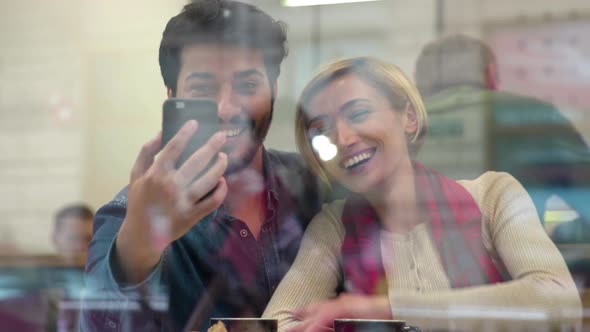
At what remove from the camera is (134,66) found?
5.43 ft

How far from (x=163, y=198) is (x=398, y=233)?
451 millimetres

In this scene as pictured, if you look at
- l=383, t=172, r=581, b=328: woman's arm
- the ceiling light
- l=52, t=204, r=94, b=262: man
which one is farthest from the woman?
l=52, t=204, r=94, b=262: man

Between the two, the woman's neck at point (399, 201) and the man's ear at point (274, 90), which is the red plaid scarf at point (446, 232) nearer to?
the woman's neck at point (399, 201)

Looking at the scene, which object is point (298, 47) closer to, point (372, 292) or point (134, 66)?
point (134, 66)

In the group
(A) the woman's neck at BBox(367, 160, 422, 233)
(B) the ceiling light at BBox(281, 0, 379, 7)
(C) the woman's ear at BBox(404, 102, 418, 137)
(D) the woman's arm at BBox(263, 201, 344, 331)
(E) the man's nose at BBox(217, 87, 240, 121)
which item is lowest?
(D) the woman's arm at BBox(263, 201, 344, 331)

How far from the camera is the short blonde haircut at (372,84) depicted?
1.50 meters

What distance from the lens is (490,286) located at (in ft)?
4.77

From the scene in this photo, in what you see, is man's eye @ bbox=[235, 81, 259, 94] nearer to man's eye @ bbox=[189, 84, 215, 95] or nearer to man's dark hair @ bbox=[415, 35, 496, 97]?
man's eye @ bbox=[189, 84, 215, 95]

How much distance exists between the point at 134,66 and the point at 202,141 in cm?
24

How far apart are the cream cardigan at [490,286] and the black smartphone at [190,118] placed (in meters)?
0.26

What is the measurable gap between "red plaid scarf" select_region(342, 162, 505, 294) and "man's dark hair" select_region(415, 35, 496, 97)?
0.50ft

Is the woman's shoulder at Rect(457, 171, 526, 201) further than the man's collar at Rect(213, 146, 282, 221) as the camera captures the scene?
No

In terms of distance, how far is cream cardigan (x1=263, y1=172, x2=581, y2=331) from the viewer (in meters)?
1.43

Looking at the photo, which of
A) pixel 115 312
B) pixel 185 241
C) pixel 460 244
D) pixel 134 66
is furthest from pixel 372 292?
pixel 134 66
